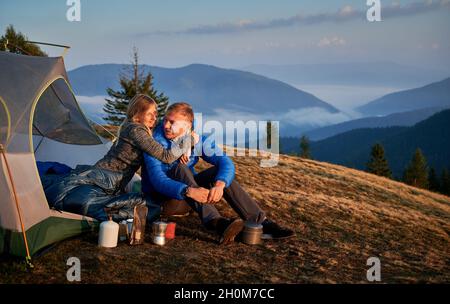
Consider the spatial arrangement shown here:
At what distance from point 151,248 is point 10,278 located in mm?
1576

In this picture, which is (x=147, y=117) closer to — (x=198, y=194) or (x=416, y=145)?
(x=198, y=194)

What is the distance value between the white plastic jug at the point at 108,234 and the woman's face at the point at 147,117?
1333mm

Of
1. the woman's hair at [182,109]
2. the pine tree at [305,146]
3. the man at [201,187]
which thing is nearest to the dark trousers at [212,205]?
the man at [201,187]

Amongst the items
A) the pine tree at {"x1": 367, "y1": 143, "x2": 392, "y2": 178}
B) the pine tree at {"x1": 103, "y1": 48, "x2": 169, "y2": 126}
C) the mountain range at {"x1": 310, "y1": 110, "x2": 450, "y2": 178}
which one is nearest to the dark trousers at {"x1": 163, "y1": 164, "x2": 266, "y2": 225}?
the pine tree at {"x1": 103, "y1": 48, "x2": 169, "y2": 126}

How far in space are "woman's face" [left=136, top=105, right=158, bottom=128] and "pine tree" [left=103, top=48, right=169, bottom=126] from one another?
35735 millimetres

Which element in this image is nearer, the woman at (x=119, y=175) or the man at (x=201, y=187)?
the man at (x=201, y=187)

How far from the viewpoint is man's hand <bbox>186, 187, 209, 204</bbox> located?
597 cm

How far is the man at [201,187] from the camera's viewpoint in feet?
19.7

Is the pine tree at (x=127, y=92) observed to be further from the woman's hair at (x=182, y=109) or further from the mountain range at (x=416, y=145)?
the mountain range at (x=416, y=145)

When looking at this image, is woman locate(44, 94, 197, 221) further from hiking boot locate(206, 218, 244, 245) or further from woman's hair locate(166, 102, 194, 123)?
hiking boot locate(206, 218, 244, 245)

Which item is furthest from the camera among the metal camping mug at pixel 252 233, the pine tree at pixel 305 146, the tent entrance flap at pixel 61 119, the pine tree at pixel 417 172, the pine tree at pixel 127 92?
the pine tree at pixel 305 146

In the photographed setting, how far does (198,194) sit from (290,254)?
132 centimetres

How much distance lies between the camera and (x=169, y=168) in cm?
642

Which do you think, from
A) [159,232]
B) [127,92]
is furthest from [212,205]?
[127,92]
